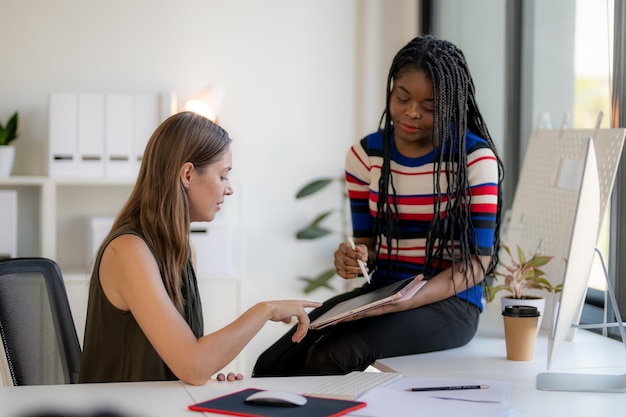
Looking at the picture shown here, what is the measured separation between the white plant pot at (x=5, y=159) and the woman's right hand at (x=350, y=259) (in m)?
1.96

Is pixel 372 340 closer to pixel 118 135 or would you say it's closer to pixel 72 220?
pixel 118 135

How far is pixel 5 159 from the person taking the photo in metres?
3.63

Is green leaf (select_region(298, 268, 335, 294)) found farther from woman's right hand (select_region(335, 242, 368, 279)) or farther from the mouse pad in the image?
the mouse pad

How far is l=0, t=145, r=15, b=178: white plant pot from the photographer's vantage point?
11.9ft

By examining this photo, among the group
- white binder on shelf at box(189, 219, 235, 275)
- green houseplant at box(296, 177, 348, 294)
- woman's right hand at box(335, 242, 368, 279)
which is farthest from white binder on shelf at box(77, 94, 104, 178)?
woman's right hand at box(335, 242, 368, 279)

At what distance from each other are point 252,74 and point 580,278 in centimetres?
262

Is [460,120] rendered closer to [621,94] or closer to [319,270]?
[621,94]

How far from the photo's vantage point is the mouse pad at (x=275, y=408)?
135 centimetres

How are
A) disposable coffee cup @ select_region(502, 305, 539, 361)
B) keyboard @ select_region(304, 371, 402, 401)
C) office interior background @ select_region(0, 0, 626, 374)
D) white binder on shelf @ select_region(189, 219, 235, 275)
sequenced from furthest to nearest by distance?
office interior background @ select_region(0, 0, 626, 374) < white binder on shelf @ select_region(189, 219, 235, 275) < disposable coffee cup @ select_region(502, 305, 539, 361) < keyboard @ select_region(304, 371, 402, 401)

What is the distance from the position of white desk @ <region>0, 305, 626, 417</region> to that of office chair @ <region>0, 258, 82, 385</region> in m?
0.35

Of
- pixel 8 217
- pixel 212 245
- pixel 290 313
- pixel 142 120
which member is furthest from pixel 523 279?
pixel 8 217

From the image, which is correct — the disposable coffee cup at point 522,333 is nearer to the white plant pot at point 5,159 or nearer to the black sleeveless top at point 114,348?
the black sleeveless top at point 114,348

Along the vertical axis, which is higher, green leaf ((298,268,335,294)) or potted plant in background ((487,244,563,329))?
potted plant in background ((487,244,563,329))

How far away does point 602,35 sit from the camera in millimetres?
2711
